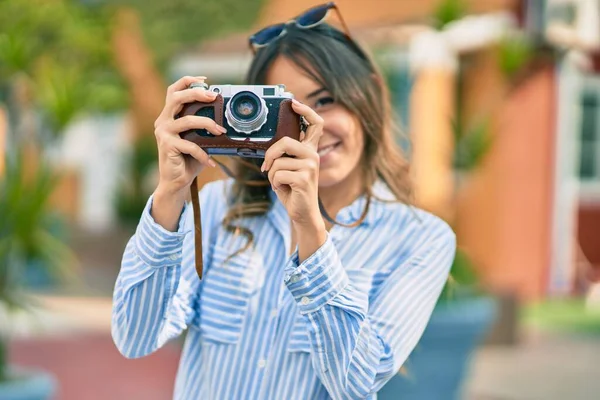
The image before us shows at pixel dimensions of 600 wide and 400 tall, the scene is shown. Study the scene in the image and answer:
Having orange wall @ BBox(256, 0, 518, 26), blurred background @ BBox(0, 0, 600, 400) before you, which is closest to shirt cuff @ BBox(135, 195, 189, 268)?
blurred background @ BBox(0, 0, 600, 400)

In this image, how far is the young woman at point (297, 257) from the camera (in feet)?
5.65

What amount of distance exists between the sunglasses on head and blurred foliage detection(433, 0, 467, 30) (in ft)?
12.8

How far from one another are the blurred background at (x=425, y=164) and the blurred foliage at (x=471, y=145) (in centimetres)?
1

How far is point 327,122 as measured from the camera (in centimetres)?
198

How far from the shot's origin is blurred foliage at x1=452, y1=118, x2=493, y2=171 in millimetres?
6195

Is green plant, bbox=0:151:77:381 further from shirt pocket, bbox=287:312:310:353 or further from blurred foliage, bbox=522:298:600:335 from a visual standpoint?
blurred foliage, bbox=522:298:600:335

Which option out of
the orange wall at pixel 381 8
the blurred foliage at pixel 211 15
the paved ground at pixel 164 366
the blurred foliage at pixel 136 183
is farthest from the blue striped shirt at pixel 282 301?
the blurred foliage at pixel 136 183

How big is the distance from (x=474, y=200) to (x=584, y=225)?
4.83 feet

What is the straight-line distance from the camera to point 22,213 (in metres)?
4.46

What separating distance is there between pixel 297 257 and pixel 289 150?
21 cm

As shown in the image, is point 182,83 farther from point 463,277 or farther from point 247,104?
point 463,277

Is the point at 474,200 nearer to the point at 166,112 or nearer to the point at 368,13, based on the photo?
the point at 368,13

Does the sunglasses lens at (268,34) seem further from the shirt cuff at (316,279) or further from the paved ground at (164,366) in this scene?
the paved ground at (164,366)

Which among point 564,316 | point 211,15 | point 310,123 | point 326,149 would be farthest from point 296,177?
point 564,316
